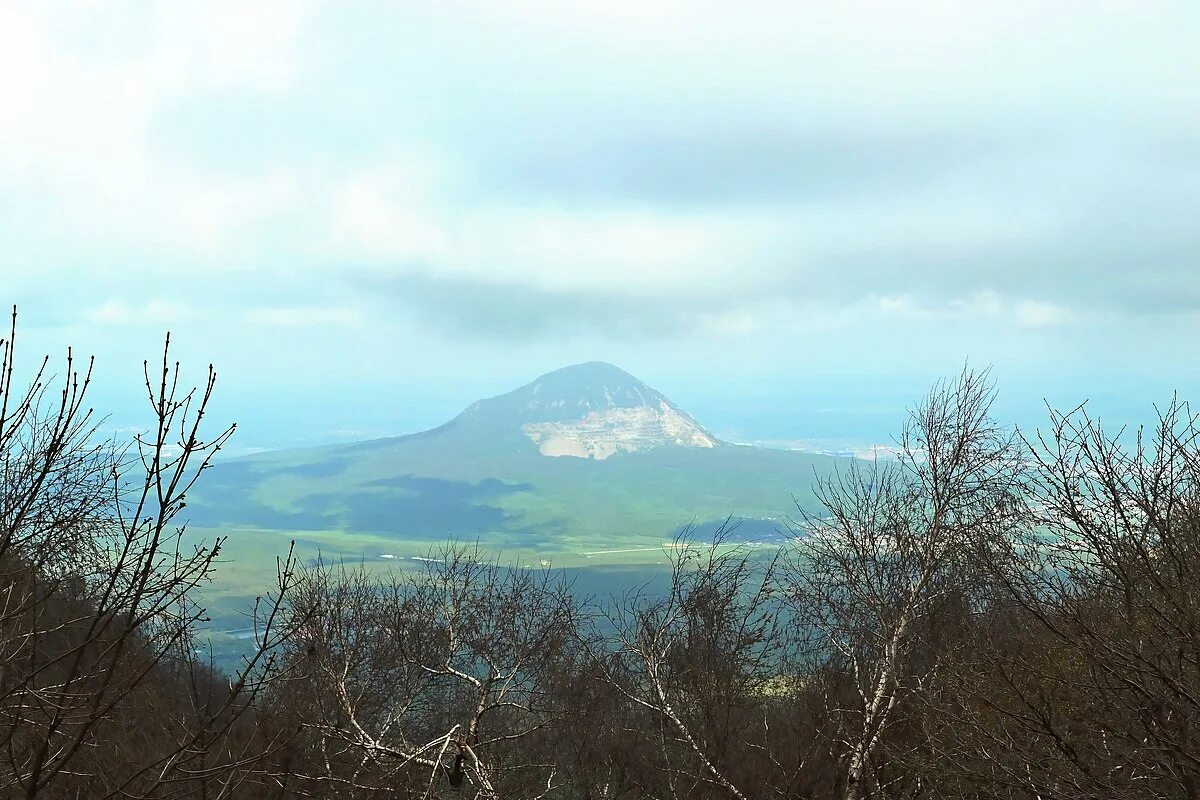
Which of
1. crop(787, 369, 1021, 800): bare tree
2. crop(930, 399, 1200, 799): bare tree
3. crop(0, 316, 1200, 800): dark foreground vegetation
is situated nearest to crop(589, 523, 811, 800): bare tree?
crop(0, 316, 1200, 800): dark foreground vegetation

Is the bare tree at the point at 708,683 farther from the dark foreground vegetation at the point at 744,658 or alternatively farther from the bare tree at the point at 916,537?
the bare tree at the point at 916,537

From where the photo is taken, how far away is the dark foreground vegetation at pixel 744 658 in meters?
7.75

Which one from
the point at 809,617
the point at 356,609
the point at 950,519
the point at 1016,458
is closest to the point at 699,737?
the point at 809,617

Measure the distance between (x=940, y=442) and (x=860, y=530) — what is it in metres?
3.08

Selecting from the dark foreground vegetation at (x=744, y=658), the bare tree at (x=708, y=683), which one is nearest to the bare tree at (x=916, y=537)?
the dark foreground vegetation at (x=744, y=658)

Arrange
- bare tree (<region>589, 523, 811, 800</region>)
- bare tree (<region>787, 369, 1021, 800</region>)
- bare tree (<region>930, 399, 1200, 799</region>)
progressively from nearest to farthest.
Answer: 1. bare tree (<region>930, 399, 1200, 799</region>)
2. bare tree (<region>787, 369, 1021, 800</region>)
3. bare tree (<region>589, 523, 811, 800</region>)

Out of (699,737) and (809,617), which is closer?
(699,737)

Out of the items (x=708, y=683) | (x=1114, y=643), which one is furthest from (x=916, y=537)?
(x=1114, y=643)

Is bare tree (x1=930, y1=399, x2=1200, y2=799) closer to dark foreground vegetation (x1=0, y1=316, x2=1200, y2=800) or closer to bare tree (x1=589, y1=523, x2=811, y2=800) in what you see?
dark foreground vegetation (x1=0, y1=316, x2=1200, y2=800)

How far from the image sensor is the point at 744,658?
110ft

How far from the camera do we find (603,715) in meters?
40.2

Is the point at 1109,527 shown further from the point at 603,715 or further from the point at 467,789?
the point at 603,715

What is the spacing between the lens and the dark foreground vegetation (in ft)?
25.4

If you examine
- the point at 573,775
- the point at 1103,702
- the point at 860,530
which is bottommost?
the point at 573,775
